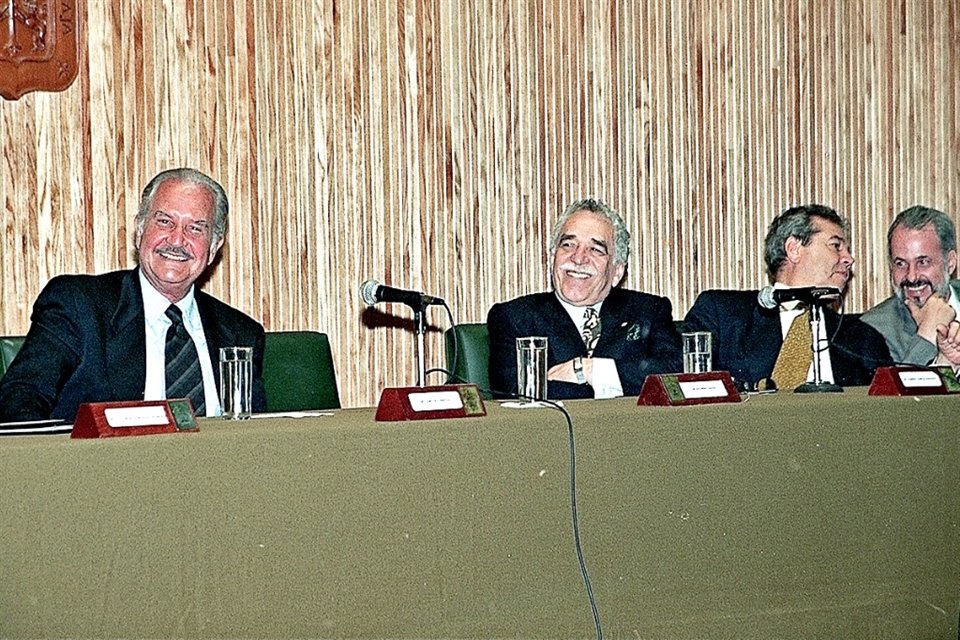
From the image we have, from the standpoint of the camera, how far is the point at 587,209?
14.1 ft

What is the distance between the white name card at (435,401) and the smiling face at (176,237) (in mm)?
1104

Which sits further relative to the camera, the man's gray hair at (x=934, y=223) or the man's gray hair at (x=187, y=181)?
the man's gray hair at (x=934, y=223)

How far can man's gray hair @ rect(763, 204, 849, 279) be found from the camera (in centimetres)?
455

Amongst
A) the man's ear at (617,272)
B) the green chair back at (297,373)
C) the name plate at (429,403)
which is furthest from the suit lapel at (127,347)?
the man's ear at (617,272)

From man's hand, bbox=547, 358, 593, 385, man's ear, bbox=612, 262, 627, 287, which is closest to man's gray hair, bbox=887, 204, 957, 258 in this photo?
man's ear, bbox=612, 262, 627, 287

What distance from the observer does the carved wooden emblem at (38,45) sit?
398 centimetres

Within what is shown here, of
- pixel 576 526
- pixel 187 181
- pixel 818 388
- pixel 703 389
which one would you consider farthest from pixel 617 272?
pixel 576 526

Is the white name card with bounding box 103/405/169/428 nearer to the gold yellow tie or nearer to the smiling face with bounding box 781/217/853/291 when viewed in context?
the gold yellow tie

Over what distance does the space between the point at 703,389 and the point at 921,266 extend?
1845 mm

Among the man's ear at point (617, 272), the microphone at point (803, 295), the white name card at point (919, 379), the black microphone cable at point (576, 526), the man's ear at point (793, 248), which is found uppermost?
the man's ear at point (793, 248)

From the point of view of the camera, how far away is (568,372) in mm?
3896

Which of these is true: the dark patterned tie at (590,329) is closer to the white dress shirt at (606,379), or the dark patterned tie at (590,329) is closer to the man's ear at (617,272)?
the man's ear at (617,272)

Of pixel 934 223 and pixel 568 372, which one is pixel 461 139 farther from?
pixel 934 223

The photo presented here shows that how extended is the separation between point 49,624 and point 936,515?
6.65ft
